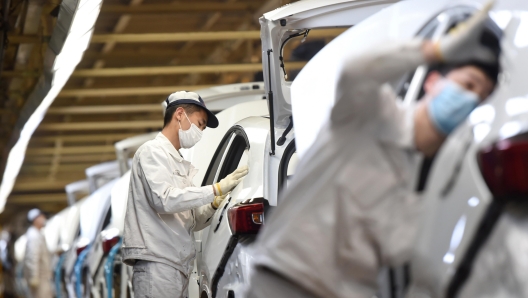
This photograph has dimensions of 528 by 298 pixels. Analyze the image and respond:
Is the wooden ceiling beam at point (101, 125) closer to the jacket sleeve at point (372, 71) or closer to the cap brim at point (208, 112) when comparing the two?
the cap brim at point (208, 112)

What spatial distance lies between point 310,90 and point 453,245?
1.26 metres

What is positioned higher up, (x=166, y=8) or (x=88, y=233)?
(x=166, y=8)

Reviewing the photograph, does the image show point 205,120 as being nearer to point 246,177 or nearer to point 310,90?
point 246,177

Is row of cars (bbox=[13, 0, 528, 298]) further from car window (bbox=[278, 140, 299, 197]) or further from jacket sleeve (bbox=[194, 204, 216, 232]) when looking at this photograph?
jacket sleeve (bbox=[194, 204, 216, 232])

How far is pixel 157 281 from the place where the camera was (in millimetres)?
5582

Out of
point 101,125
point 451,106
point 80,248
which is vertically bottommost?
point 80,248

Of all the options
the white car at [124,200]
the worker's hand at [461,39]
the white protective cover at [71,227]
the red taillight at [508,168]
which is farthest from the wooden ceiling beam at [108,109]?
the red taillight at [508,168]

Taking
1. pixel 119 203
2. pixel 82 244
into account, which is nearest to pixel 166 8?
pixel 82 244

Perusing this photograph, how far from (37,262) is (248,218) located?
11444 mm

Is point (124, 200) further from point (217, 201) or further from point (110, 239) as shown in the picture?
point (217, 201)

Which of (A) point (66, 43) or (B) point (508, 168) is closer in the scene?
(B) point (508, 168)

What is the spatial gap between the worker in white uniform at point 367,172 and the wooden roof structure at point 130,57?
765 centimetres

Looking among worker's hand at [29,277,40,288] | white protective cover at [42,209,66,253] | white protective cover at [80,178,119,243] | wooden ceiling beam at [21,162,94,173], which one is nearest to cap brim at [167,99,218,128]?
white protective cover at [80,178,119,243]

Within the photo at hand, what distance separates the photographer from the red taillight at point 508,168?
212 cm
